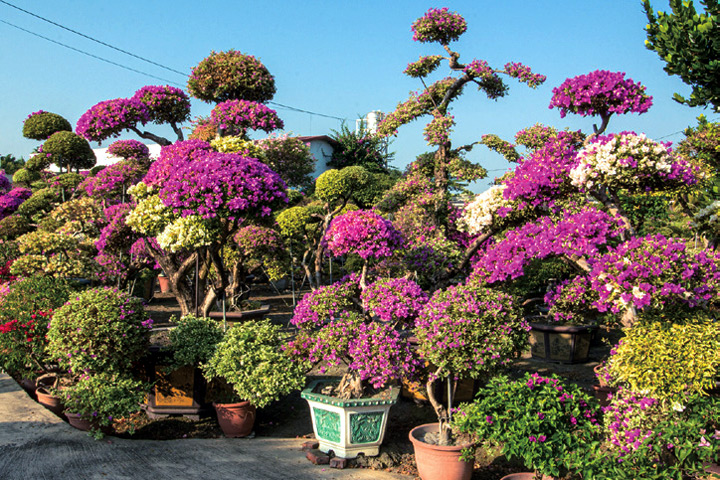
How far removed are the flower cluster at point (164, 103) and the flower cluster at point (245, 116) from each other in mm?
934

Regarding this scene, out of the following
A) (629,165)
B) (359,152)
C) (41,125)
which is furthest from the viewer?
(359,152)

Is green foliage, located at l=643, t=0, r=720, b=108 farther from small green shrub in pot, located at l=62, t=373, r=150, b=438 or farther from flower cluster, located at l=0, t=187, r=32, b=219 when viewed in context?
flower cluster, located at l=0, t=187, r=32, b=219

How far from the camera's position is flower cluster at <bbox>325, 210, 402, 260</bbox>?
5758mm

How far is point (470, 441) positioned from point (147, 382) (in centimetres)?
369

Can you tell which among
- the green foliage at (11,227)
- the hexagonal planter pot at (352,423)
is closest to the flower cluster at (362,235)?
the hexagonal planter pot at (352,423)

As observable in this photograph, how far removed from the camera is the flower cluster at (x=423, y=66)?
9570mm

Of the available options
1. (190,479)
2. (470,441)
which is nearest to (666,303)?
(470,441)

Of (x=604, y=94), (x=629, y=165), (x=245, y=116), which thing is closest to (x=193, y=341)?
(x=245, y=116)

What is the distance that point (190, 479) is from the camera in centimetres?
471

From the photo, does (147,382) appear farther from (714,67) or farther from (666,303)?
(714,67)

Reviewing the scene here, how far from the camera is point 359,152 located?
28219 millimetres

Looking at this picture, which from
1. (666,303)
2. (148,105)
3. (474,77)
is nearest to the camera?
(666,303)

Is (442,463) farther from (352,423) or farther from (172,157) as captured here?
(172,157)

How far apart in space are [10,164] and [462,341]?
146 feet
